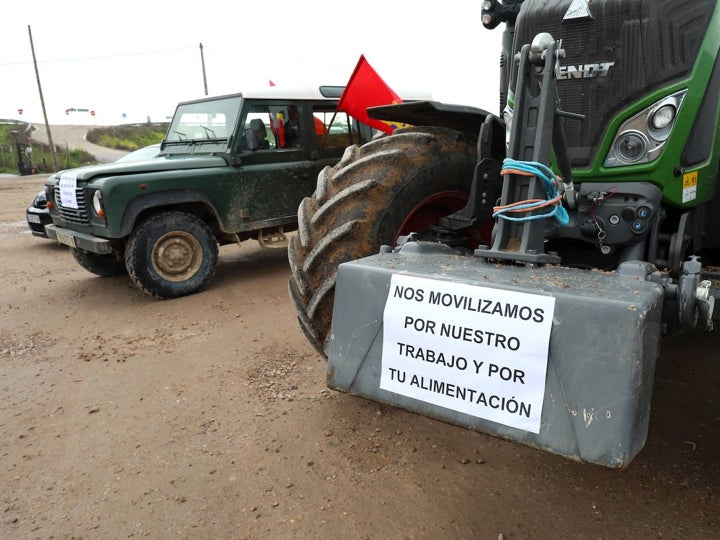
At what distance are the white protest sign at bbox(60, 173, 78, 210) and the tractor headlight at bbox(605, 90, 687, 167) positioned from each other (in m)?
4.74

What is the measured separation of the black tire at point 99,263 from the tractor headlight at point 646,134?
5144mm

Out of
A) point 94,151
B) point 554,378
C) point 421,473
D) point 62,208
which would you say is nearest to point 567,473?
point 421,473

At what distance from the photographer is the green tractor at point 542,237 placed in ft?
4.45

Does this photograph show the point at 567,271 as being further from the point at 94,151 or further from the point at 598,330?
the point at 94,151

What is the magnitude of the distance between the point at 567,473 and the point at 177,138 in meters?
5.54

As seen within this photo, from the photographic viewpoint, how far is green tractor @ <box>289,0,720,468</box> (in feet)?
4.45

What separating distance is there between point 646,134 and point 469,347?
1.25 meters

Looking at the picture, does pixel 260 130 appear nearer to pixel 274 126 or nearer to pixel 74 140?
pixel 274 126

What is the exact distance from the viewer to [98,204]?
16.0 ft

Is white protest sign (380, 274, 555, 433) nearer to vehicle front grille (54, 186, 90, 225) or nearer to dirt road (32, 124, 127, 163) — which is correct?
vehicle front grille (54, 186, 90, 225)

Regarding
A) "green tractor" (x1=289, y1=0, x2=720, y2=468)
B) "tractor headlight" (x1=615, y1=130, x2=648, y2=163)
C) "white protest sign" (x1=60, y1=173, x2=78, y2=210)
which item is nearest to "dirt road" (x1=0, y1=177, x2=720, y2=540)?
"green tractor" (x1=289, y1=0, x2=720, y2=468)

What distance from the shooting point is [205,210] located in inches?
218

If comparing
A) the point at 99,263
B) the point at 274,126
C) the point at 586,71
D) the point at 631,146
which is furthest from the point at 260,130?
the point at 631,146

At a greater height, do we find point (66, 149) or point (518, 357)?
point (518, 357)
